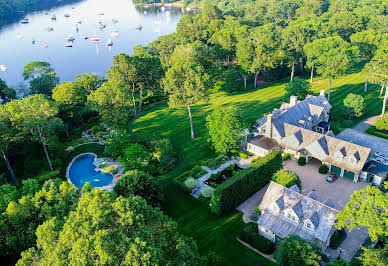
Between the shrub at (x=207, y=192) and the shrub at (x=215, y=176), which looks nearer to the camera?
the shrub at (x=207, y=192)

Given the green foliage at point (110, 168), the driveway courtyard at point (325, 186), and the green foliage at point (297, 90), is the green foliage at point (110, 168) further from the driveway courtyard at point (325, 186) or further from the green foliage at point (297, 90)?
the green foliage at point (297, 90)

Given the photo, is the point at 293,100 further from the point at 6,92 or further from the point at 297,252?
the point at 6,92

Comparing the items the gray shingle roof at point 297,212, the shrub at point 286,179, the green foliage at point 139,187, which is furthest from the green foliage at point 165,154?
the gray shingle roof at point 297,212

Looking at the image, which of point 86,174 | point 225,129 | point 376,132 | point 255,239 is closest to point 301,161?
point 225,129

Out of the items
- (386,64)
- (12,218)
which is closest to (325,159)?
(386,64)

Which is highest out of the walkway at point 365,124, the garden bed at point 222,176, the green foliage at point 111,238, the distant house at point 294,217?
the green foliage at point 111,238

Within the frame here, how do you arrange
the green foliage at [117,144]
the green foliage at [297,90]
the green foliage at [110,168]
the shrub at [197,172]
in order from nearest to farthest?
the shrub at [197,172]
the green foliage at [110,168]
the green foliage at [117,144]
the green foliage at [297,90]

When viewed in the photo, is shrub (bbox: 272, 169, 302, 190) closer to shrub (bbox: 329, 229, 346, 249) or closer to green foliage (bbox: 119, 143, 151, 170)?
shrub (bbox: 329, 229, 346, 249)
